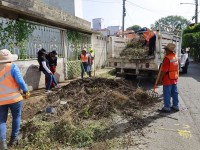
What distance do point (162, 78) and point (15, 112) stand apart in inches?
141

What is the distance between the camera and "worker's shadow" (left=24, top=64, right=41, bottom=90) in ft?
25.6

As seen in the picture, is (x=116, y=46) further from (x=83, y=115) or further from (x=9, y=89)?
(x=9, y=89)

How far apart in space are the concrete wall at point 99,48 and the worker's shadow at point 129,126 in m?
10.5

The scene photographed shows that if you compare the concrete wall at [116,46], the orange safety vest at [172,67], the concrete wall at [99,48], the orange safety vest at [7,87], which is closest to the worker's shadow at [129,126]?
the orange safety vest at [172,67]

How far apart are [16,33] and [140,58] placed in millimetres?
4763

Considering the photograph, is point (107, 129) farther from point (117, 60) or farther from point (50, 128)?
point (117, 60)

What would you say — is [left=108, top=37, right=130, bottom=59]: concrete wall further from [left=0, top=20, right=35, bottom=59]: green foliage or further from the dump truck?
[left=0, top=20, right=35, bottom=59]: green foliage

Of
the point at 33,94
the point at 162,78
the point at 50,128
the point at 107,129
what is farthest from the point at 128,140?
the point at 33,94

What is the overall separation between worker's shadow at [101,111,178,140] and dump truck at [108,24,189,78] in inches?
130

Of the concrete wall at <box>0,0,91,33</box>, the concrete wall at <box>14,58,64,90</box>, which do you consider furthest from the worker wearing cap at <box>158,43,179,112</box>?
the concrete wall at <box>14,58,64,90</box>

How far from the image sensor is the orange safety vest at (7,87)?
3529 mm

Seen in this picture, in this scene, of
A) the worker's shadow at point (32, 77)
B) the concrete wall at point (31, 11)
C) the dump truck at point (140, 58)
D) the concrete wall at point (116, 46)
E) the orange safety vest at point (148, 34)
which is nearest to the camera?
the concrete wall at point (31, 11)

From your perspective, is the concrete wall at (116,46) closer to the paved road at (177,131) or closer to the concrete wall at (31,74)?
the concrete wall at (31,74)

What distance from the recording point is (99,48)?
16609 millimetres
